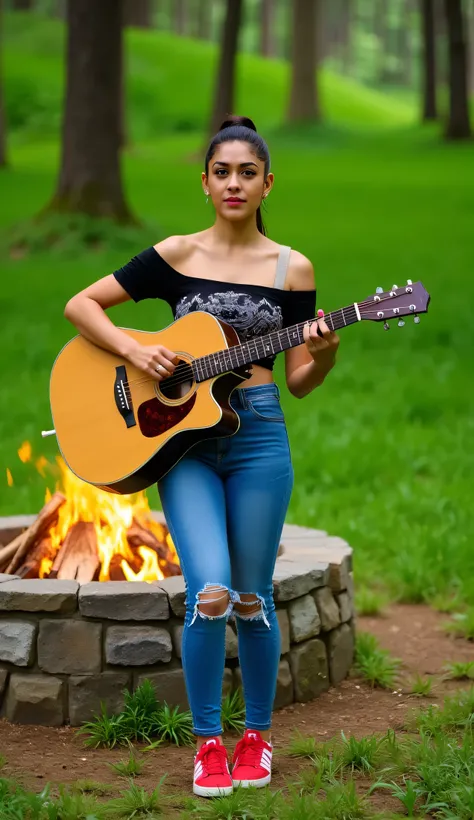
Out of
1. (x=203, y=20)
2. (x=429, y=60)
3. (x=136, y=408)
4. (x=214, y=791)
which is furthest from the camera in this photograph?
(x=203, y=20)

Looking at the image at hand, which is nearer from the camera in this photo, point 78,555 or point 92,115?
point 78,555

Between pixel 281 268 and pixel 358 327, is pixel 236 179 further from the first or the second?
pixel 358 327

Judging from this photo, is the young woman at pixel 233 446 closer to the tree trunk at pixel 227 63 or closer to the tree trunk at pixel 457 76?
the tree trunk at pixel 227 63

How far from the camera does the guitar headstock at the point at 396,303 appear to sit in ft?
12.9

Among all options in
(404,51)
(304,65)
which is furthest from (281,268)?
(404,51)

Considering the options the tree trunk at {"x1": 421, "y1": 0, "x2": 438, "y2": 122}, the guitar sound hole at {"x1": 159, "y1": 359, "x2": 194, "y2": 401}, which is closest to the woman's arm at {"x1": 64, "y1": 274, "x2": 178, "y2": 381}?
the guitar sound hole at {"x1": 159, "y1": 359, "x2": 194, "y2": 401}

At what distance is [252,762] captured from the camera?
4219 mm

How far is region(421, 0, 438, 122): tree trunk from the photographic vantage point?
3200 cm

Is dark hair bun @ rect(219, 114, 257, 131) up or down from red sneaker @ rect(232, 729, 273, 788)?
up

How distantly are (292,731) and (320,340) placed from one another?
5.62 feet

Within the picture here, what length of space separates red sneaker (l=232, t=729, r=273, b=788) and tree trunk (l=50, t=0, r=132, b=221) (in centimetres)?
1154

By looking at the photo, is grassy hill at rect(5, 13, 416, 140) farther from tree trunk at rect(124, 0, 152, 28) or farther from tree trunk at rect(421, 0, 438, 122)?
tree trunk at rect(124, 0, 152, 28)

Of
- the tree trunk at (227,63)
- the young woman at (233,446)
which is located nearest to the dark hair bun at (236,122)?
the young woman at (233,446)

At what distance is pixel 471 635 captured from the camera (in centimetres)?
622
